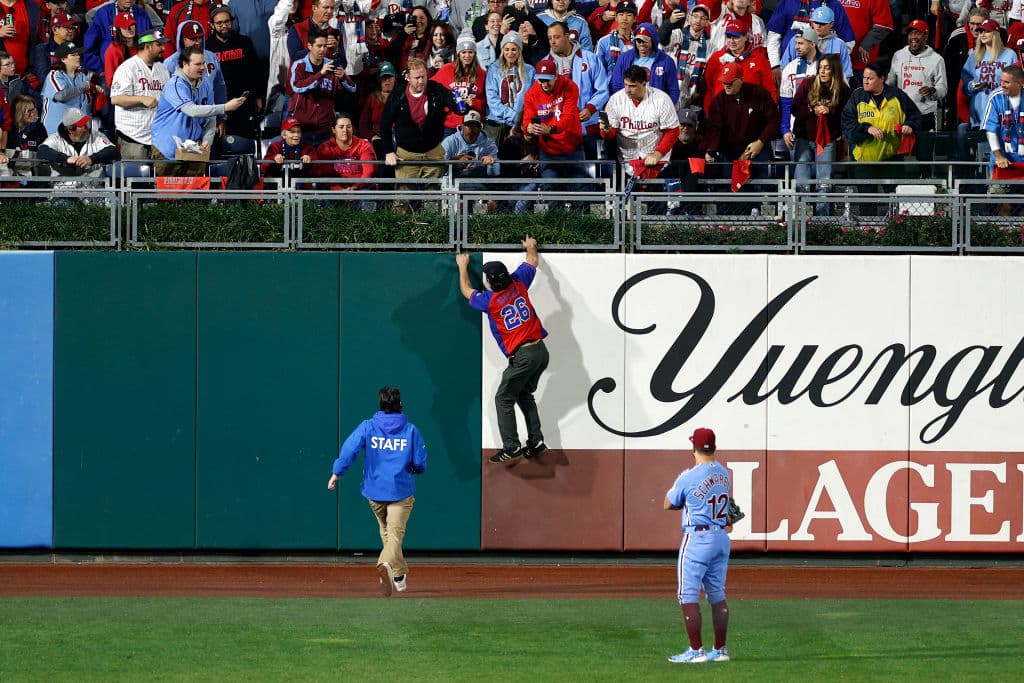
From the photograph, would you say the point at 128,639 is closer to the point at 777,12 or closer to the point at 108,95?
the point at 108,95

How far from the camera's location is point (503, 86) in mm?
17156

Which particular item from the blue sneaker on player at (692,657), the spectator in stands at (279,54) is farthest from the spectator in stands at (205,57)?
the blue sneaker on player at (692,657)

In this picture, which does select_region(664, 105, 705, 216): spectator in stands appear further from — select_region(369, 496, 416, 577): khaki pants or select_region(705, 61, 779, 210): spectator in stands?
select_region(369, 496, 416, 577): khaki pants

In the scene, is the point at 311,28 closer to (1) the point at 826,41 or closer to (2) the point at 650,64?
(2) the point at 650,64

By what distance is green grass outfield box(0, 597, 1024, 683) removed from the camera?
31.9 feet

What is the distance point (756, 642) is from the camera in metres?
10.9

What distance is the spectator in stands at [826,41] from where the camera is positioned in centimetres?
1777

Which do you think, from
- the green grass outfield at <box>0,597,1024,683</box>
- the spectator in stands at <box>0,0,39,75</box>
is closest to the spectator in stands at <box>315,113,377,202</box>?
the spectator in stands at <box>0,0,39,75</box>

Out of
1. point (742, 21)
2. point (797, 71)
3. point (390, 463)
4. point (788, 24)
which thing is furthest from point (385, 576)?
point (788, 24)

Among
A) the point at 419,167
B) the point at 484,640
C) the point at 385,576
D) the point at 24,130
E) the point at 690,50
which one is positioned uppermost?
the point at 690,50

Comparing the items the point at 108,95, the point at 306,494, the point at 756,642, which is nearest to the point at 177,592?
the point at 306,494

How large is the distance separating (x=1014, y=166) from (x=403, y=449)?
813cm

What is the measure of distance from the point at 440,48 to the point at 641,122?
3.35 m

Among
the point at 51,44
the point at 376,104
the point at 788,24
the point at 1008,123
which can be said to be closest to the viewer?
the point at 1008,123
